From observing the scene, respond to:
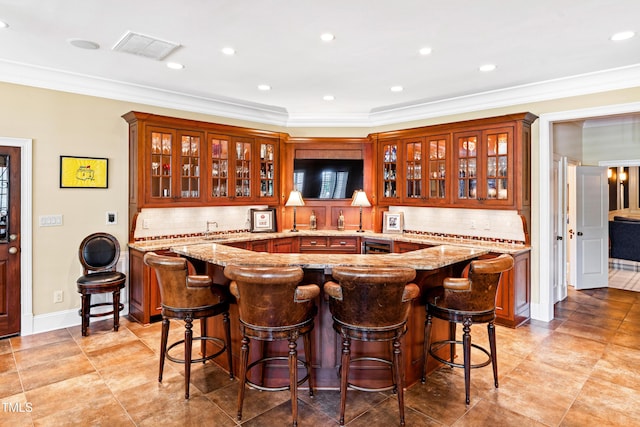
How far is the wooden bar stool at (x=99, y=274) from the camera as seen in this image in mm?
4078

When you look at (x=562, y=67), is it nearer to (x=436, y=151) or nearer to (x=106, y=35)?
(x=436, y=151)

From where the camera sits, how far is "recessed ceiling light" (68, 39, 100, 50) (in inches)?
134

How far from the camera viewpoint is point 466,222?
5.40m

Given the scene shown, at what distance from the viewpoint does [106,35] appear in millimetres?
3277

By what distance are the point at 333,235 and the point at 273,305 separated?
11.2 ft

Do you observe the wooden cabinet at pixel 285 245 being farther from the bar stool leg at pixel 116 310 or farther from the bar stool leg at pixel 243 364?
the bar stool leg at pixel 243 364

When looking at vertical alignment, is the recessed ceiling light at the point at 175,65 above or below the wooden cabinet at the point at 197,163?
above

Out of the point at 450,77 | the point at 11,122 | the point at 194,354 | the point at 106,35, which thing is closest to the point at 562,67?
the point at 450,77

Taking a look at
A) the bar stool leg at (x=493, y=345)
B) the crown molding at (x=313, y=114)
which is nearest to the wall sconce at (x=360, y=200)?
the crown molding at (x=313, y=114)

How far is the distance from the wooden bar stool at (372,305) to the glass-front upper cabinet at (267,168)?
3.60 meters

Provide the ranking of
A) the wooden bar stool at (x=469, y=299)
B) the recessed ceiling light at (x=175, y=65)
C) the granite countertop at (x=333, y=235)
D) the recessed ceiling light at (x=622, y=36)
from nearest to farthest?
1. the wooden bar stool at (x=469, y=299)
2. the recessed ceiling light at (x=622, y=36)
3. the recessed ceiling light at (x=175, y=65)
4. the granite countertop at (x=333, y=235)

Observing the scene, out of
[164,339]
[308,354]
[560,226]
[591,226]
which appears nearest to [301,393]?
[308,354]

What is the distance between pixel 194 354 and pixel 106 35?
116 inches

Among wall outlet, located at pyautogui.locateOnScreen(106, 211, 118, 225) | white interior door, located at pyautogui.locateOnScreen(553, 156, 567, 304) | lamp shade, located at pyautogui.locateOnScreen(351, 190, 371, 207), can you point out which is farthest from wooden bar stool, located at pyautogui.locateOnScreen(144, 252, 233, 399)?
white interior door, located at pyautogui.locateOnScreen(553, 156, 567, 304)
